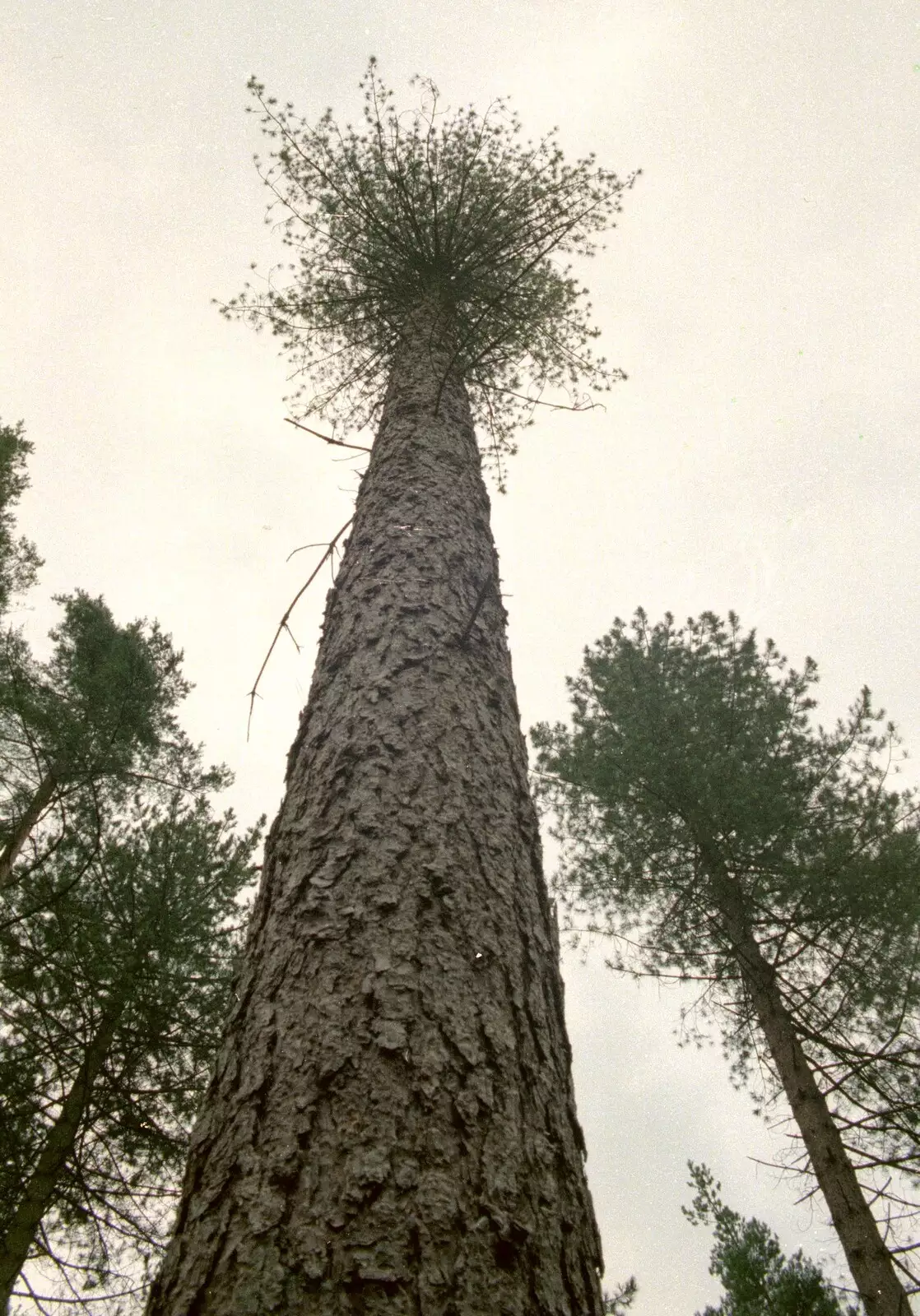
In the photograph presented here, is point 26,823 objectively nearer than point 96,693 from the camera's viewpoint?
Yes

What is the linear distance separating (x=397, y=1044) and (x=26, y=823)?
8.12 meters

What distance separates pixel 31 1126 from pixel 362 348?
21.2ft

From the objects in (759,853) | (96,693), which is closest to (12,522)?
(96,693)

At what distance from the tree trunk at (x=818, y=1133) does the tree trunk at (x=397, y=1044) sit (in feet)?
17.2

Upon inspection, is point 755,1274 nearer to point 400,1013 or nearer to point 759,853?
point 759,853

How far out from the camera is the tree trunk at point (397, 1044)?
1014 millimetres

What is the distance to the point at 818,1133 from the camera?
5594 millimetres

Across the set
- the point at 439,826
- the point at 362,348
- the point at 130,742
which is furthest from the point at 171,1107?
the point at 362,348

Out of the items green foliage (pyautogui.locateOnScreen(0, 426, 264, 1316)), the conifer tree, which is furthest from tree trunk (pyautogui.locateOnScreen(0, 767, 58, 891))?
the conifer tree

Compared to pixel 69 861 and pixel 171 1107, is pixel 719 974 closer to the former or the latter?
pixel 171 1107

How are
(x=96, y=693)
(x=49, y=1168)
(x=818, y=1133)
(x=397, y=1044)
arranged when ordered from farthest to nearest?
(x=96, y=693)
(x=818, y=1133)
(x=49, y=1168)
(x=397, y=1044)

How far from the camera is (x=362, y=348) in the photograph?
6637 mm

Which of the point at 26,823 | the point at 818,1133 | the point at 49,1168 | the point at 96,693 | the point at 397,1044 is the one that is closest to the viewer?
the point at 397,1044

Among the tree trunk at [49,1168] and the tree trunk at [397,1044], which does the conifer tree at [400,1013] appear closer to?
the tree trunk at [397,1044]
